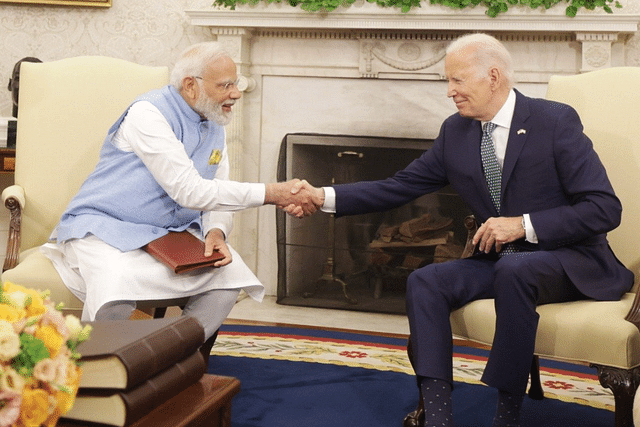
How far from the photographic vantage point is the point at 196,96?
2.62 m

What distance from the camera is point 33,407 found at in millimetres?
1010

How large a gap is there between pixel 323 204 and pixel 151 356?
5.01ft

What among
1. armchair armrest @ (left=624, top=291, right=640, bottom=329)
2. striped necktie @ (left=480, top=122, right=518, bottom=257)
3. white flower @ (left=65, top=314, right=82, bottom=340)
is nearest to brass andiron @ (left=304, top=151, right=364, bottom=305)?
striped necktie @ (left=480, top=122, right=518, bottom=257)

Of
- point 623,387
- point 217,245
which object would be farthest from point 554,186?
point 217,245

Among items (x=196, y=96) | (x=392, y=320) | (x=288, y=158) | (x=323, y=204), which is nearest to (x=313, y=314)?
(x=392, y=320)

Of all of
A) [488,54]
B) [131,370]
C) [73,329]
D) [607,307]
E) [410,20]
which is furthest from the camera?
[410,20]

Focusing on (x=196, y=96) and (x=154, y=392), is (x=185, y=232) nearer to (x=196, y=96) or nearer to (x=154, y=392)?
(x=196, y=96)

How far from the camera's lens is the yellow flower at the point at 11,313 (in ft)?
3.34

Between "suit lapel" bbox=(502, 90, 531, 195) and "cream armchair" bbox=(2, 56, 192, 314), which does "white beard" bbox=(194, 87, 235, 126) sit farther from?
"suit lapel" bbox=(502, 90, 531, 195)

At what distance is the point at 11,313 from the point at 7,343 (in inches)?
2.4

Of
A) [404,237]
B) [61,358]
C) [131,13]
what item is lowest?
[404,237]

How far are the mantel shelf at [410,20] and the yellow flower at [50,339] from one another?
3.28 metres

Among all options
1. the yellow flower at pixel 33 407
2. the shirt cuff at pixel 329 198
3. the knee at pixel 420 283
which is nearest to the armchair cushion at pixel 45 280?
the shirt cuff at pixel 329 198

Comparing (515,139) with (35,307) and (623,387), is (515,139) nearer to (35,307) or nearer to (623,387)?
(623,387)
